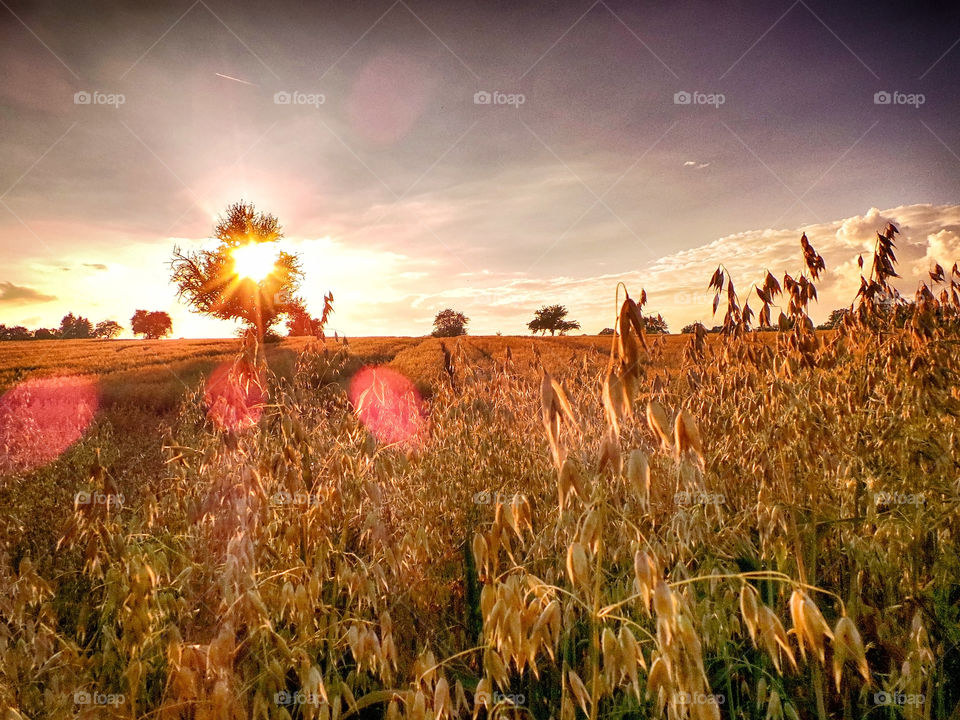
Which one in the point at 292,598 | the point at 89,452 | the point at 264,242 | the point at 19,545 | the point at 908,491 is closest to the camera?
the point at 292,598

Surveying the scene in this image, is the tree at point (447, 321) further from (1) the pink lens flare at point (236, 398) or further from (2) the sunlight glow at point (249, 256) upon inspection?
(1) the pink lens flare at point (236, 398)

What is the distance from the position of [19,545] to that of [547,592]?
503 cm

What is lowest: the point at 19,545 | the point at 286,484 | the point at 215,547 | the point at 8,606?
the point at 19,545

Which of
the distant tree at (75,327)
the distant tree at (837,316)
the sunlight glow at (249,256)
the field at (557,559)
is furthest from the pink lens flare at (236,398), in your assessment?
the distant tree at (75,327)

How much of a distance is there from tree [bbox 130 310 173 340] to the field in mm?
81060

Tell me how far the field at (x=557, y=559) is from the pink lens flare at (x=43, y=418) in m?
3.00

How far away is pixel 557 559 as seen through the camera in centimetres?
248

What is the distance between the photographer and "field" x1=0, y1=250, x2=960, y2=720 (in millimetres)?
1457

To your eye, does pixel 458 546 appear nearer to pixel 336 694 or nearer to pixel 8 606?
pixel 336 694

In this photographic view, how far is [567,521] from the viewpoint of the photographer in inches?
94.1

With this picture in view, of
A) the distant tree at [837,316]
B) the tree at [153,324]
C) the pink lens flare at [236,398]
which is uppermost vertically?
the tree at [153,324]

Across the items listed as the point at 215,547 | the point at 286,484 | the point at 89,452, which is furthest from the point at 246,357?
the point at 89,452

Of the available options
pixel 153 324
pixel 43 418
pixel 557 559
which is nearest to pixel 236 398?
pixel 557 559

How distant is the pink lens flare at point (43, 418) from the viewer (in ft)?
21.4
